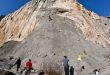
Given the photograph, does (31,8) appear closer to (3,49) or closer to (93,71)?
(3,49)

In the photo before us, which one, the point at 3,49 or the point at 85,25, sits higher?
the point at 85,25

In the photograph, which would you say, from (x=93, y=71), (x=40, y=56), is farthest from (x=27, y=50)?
(x=93, y=71)

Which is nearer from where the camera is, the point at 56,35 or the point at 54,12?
the point at 56,35

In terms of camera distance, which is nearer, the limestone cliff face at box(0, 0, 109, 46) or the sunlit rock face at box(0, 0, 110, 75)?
the sunlit rock face at box(0, 0, 110, 75)

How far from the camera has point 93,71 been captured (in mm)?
37094

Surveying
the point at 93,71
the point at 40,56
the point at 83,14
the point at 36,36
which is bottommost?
the point at 93,71

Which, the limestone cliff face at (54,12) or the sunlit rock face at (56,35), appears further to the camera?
the limestone cliff face at (54,12)

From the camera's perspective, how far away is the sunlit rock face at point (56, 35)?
1676 inches

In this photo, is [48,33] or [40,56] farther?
[48,33]

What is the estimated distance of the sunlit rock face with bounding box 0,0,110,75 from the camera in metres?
42.6

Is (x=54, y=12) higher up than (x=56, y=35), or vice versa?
(x=54, y=12)

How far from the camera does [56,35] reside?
154 ft

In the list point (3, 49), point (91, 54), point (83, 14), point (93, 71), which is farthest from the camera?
point (83, 14)

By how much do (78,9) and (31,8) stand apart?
7.76 metres
